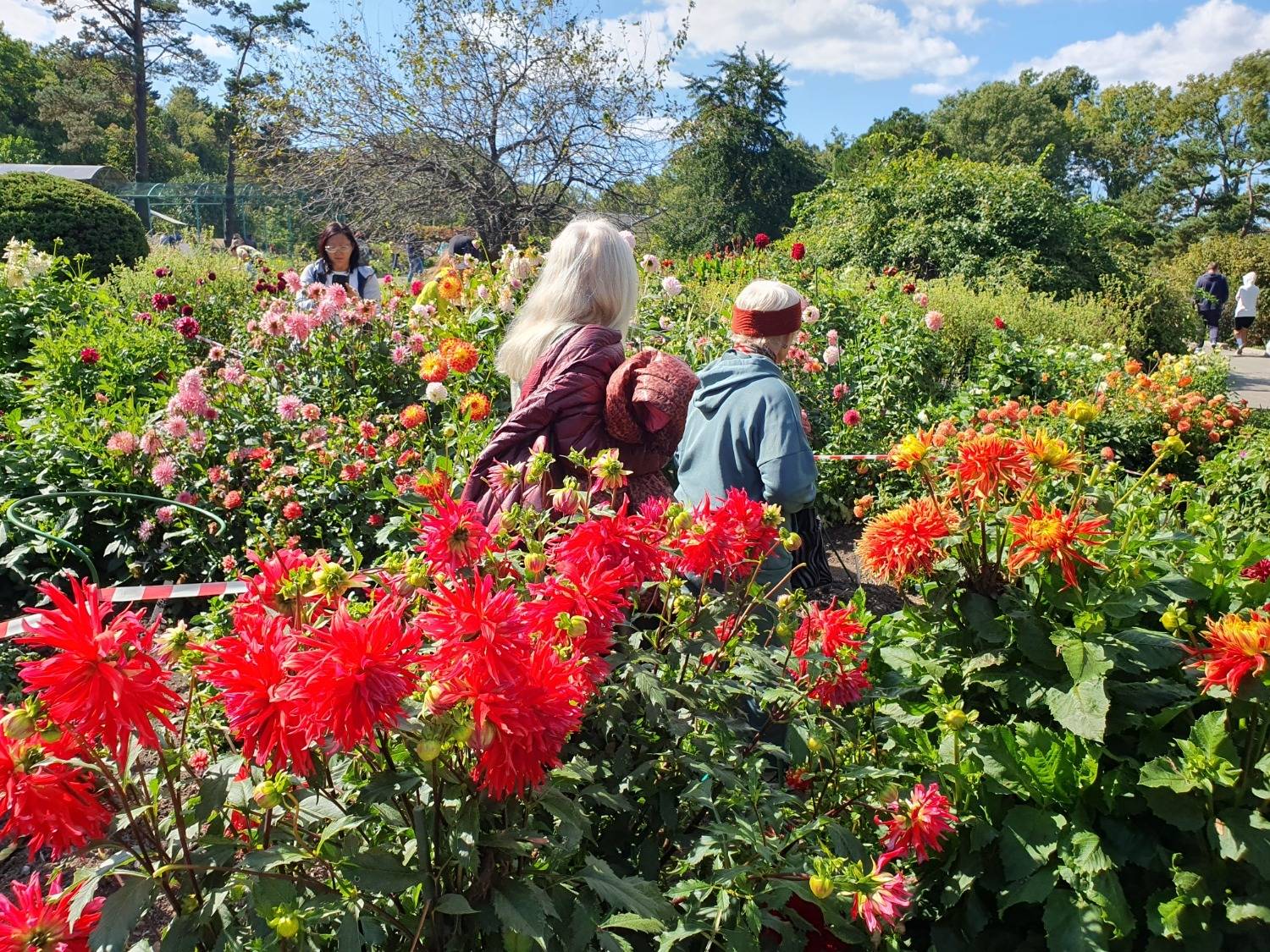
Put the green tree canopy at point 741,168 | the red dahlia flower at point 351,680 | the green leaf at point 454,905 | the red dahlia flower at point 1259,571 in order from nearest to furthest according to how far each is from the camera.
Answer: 1. the red dahlia flower at point 351,680
2. the green leaf at point 454,905
3. the red dahlia flower at point 1259,571
4. the green tree canopy at point 741,168

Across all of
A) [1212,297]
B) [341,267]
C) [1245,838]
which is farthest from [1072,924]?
[1212,297]

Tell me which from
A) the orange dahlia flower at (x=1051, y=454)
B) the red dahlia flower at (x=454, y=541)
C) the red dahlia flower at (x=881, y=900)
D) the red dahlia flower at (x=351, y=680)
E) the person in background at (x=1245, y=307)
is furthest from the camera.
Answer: the person in background at (x=1245, y=307)

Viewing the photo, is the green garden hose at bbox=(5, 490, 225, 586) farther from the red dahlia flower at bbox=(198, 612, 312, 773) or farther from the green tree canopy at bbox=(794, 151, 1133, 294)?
the green tree canopy at bbox=(794, 151, 1133, 294)

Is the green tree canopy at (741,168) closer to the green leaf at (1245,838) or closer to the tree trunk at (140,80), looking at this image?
the tree trunk at (140,80)

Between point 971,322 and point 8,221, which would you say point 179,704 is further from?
point 8,221

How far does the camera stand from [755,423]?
2.57 meters

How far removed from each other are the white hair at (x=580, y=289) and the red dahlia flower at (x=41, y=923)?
1813 mm

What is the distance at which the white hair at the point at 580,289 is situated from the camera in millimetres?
2525

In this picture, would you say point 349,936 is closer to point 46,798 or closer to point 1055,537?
point 46,798

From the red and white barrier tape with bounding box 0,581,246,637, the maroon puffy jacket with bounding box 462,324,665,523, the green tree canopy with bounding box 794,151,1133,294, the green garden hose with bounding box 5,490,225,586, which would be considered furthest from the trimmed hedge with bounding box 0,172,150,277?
the maroon puffy jacket with bounding box 462,324,665,523

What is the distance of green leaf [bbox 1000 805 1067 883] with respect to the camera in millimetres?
1421

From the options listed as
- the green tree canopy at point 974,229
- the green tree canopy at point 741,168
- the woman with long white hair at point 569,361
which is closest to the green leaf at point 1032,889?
the woman with long white hair at point 569,361

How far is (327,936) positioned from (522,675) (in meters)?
0.46

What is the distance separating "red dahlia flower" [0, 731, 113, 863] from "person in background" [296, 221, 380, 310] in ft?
16.8
